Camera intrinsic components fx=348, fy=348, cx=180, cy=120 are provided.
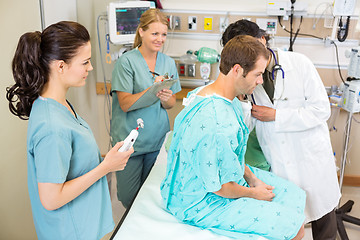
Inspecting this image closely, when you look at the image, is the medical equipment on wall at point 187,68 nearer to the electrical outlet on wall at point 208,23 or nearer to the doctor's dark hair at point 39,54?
the electrical outlet on wall at point 208,23

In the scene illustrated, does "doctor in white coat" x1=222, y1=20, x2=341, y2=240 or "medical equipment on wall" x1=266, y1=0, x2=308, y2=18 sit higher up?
"medical equipment on wall" x1=266, y1=0, x2=308, y2=18

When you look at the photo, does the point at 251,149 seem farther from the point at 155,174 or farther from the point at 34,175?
the point at 34,175

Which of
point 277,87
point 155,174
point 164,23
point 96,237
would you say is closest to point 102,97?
point 164,23

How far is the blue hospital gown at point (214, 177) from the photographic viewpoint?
56.4 inches

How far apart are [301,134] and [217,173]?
79 cm

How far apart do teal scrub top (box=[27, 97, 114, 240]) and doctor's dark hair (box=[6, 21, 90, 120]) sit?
61mm

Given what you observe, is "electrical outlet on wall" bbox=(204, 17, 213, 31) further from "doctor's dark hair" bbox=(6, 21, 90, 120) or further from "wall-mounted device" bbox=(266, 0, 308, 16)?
"doctor's dark hair" bbox=(6, 21, 90, 120)

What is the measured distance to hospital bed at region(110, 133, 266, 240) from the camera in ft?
4.89

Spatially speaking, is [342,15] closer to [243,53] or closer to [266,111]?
[266,111]

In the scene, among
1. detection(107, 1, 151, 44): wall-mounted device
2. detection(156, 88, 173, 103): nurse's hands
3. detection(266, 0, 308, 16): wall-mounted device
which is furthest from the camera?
detection(266, 0, 308, 16): wall-mounted device

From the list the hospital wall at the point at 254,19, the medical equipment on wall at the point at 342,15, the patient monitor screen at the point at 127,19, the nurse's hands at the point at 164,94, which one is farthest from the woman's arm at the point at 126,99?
the medical equipment on wall at the point at 342,15

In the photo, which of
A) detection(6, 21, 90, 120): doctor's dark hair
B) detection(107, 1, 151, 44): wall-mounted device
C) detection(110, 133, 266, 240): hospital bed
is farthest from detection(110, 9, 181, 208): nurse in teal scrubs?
detection(6, 21, 90, 120): doctor's dark hair

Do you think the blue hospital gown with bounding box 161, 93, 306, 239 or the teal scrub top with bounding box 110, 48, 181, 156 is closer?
the blue hospital gown with bounding box 161, 93, 306, 239

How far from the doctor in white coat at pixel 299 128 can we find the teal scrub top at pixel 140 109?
614 millimetres
